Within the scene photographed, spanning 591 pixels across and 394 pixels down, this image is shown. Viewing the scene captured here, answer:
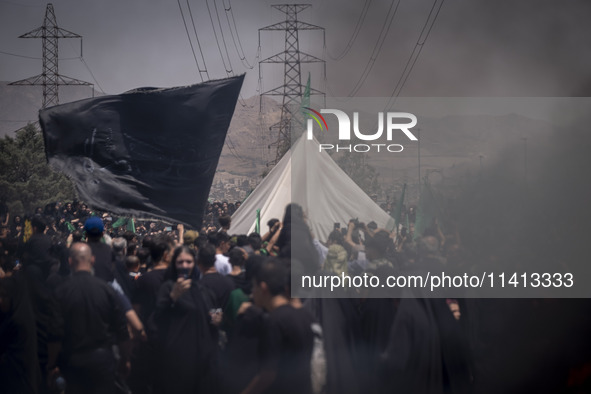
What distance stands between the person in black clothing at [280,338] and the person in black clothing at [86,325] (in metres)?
1.31

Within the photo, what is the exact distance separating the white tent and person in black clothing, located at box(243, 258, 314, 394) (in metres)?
7.55

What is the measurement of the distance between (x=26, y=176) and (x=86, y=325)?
2744 centimetres

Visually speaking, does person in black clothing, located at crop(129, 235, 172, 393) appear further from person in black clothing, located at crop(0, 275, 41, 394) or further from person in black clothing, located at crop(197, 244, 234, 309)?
person in black clothing, located at crop(0, 275, 41, 394)

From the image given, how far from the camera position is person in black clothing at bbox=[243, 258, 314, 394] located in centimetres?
348

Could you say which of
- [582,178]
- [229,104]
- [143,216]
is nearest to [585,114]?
[582,178]

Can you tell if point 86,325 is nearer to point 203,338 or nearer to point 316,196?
point 203,338

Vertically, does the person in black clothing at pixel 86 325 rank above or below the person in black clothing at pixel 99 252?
below

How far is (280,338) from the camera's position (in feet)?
11.4

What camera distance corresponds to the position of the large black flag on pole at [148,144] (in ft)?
21.2

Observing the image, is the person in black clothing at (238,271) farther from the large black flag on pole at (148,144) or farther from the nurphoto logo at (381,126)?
the nurphoto logo at (381,126)

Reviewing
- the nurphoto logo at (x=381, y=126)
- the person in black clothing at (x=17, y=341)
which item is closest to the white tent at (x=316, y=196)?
the nurphoto logo at (x=381, y=126)

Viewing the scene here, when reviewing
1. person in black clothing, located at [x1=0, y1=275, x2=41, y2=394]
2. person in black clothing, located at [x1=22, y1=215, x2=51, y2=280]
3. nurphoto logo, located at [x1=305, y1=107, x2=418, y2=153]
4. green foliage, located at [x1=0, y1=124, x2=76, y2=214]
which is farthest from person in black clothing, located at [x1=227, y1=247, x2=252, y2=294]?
green foliage, located at [x1=0, y1=124, x2=76, y2=214]

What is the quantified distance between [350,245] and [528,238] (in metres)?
2.44

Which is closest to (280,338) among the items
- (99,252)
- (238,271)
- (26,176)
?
(238,271)
